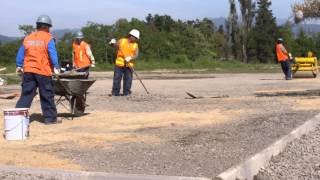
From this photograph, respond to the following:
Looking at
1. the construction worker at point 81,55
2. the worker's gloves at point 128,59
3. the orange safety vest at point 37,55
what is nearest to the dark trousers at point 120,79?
the worker's gloves at point 128,59

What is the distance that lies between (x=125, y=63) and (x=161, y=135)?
7977 mm

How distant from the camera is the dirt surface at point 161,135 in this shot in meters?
8.40

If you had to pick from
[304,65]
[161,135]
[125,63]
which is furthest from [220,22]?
[161,135]

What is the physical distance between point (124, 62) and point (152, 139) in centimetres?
842

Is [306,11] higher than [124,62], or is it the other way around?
[306,11]

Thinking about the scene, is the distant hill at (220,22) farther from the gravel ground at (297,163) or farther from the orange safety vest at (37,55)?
the gravel ground at (297,163)

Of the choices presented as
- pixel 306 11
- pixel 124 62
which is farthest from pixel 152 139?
pixel 124 62

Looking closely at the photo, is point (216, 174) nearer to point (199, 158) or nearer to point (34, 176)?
point (199, 158)

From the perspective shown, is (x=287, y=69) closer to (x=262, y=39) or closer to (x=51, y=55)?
(x=51, y=55)

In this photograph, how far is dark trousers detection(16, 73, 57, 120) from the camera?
1209 cm

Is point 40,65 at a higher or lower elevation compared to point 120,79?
higher

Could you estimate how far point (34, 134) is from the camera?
36.7ft

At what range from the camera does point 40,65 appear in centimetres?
1206

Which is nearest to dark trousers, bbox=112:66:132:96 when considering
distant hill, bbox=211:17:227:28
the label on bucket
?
the label on bucket
